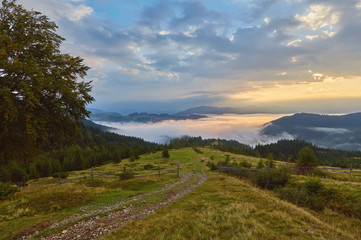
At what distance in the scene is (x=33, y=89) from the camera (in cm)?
931

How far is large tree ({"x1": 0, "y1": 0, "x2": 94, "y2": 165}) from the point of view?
335 inches

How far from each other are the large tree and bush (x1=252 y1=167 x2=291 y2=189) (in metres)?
18.9

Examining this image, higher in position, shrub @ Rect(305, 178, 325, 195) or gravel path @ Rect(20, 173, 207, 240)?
shrub @ Rect(305, 178, 325, 195)

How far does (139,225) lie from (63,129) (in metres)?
8.73

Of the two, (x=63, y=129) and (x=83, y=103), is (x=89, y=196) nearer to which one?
(x=63, y=129)

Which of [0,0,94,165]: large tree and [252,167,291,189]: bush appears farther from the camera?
[252,167,291,189]: bush

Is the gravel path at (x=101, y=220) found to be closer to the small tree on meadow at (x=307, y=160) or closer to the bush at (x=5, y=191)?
the bush at (x=5, y=191)

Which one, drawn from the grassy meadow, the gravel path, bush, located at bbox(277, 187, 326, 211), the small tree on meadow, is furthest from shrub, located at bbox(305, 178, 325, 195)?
the small tree on meadow

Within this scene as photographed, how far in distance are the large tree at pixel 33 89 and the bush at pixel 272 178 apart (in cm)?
1885

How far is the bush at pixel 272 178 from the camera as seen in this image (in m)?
17.4

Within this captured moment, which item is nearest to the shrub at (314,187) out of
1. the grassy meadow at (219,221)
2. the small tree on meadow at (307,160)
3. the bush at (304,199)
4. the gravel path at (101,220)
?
the bush at (304,199)

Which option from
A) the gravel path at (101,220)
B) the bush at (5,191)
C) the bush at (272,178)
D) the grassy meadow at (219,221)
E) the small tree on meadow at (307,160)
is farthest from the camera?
the small tree on meadow at (307,160)

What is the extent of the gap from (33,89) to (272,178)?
72.0ft

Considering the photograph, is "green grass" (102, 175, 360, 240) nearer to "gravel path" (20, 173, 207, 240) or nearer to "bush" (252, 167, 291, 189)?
"gravel path" (20, 173, 207, 240)
